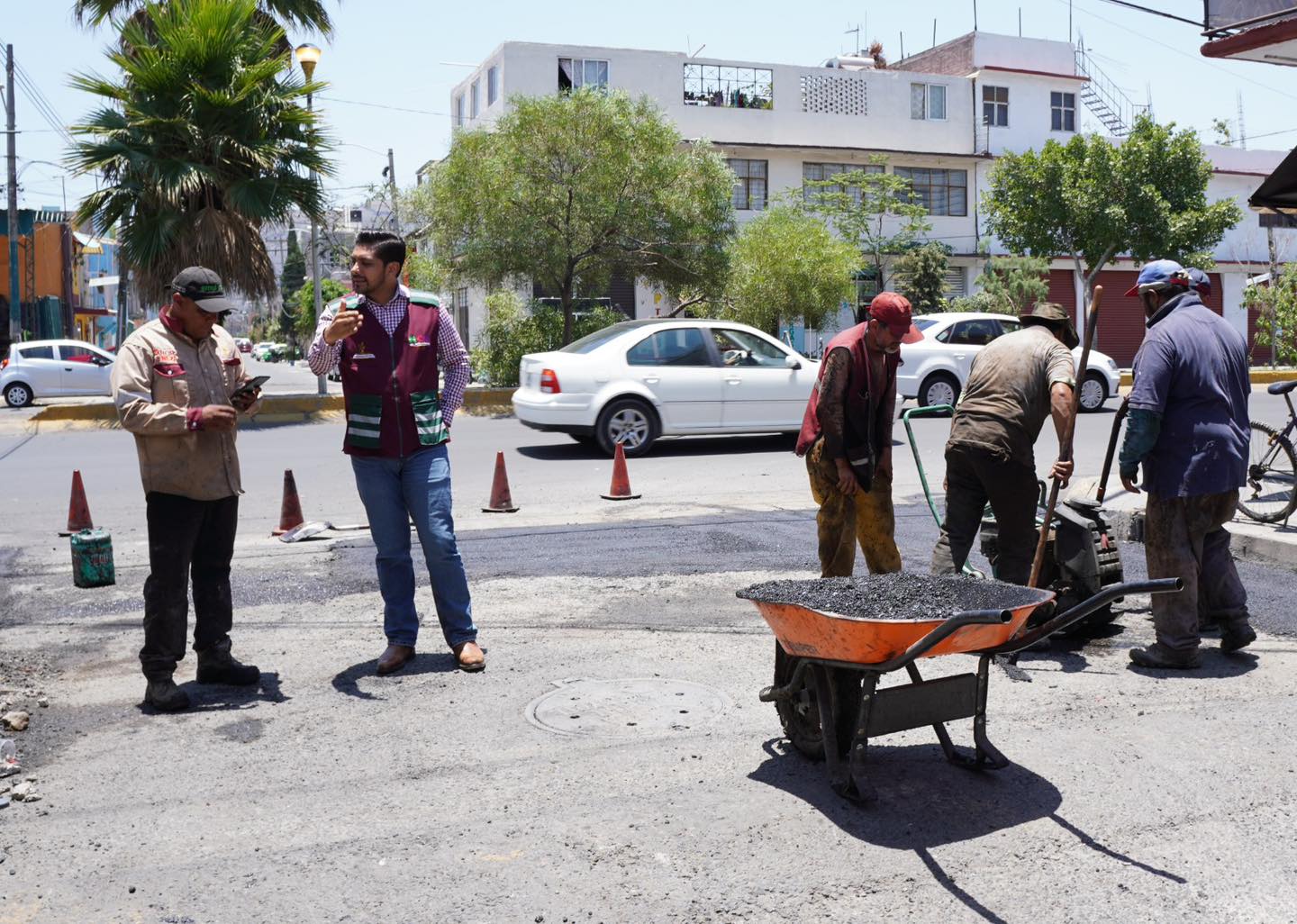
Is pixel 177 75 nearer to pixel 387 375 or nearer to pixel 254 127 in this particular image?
pixel 254 127

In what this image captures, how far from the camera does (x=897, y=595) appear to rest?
453 cm

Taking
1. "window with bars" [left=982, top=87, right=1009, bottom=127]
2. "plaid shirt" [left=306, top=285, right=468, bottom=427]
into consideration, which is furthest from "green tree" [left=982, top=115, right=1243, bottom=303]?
"plaid shirt" [left=306, top=285, right=468, bottom=427]

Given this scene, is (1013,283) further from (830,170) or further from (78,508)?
(78,508)

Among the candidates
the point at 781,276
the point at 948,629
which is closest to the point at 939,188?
the point at 781,276

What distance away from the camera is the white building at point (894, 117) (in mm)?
41312

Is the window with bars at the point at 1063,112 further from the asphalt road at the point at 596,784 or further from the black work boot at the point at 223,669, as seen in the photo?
the black work boot at the point at 223,669

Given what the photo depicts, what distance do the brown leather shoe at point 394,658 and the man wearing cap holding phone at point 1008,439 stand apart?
2615 mm

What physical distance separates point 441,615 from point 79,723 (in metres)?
1.60

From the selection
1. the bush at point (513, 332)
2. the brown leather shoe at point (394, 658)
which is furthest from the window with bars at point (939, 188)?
the brown leather shoe at point (394, 658)

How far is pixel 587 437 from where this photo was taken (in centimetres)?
1526

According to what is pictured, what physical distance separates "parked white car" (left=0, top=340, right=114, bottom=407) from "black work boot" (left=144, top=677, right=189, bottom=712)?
24264 millimetres

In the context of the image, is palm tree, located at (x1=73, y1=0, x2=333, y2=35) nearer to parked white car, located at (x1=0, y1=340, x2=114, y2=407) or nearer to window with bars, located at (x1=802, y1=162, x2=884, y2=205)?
parked white car, located at (x1=0, y1=340, x2=114, y2=407)

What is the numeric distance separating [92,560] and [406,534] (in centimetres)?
292

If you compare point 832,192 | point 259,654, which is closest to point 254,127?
point 259,654
